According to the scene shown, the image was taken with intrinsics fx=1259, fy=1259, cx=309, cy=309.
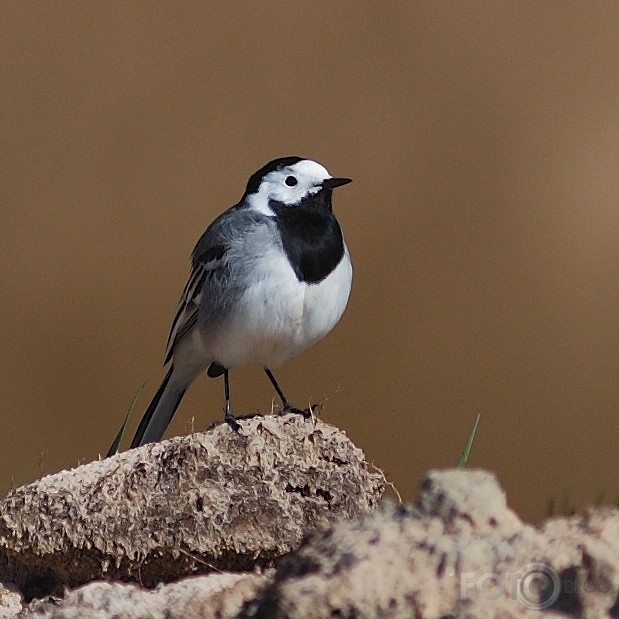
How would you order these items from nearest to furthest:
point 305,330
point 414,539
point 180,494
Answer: point 414,539
point 180,494
point 305,330

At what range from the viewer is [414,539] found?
1.69 m

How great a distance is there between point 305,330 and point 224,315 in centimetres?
24

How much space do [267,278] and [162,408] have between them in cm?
72

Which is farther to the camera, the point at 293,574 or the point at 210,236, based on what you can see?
the point at 210,236

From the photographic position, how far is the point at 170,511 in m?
2.76

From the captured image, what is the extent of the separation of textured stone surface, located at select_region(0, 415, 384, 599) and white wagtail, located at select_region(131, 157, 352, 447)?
0.58 meters

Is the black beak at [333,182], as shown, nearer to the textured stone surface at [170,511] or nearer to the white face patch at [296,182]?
the white face patch at [296,182]

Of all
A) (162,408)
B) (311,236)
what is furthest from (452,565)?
(162,408)

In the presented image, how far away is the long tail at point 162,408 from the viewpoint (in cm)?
405

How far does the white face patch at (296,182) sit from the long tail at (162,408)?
2.20ft

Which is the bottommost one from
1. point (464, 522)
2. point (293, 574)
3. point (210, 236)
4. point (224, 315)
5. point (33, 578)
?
point (33, 578)

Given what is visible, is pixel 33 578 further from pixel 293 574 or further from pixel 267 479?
pixel 293 574

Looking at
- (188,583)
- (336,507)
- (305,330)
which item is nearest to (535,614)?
(188,583)

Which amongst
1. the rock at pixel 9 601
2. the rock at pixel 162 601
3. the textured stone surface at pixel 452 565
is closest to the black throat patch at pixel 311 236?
the rock at pixel 9 601
